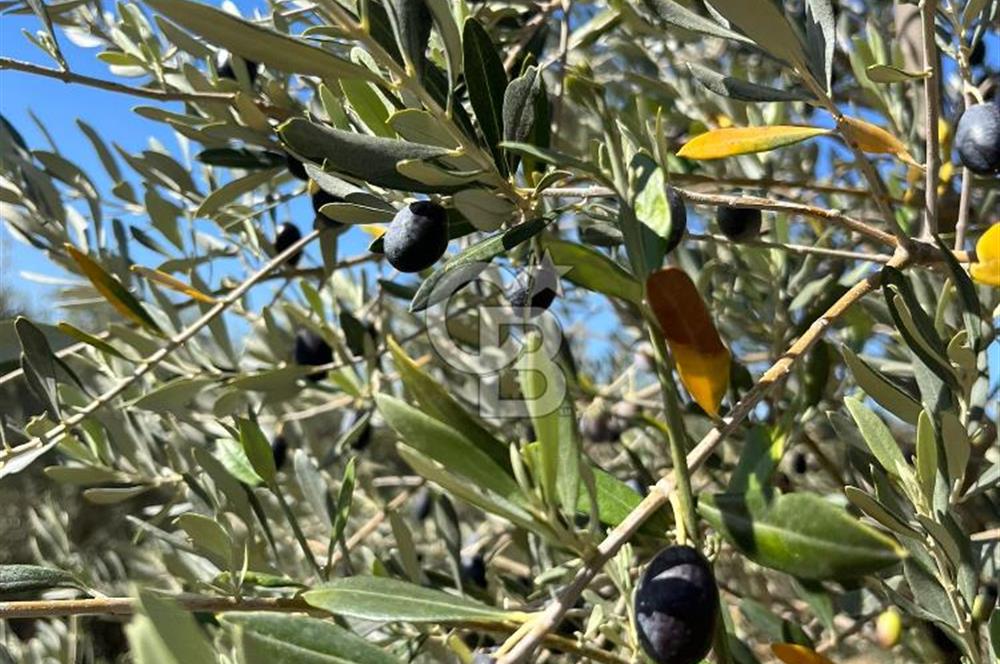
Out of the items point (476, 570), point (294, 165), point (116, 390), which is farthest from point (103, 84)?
point (476, 570)

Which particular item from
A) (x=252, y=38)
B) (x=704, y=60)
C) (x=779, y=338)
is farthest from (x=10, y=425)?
(x=704, y=60)

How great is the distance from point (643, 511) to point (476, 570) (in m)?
1.00

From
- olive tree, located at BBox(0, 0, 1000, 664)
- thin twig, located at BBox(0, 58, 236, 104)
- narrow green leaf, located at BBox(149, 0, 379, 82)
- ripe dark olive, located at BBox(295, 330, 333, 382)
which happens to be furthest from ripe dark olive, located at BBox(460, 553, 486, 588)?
narrow green leaf, located at BBox(149, 0, 379, 82)

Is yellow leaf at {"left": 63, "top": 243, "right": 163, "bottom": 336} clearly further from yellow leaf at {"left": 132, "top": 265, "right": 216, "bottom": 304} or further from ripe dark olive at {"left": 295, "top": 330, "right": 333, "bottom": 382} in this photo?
ripe dark olive at {"left": 295, "top": 330, "right": 333, "bottom": 382}

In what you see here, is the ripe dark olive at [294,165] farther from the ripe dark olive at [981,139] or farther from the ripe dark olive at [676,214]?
the ripe dark olive at [981,139]

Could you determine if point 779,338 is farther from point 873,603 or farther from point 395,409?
point 395,409

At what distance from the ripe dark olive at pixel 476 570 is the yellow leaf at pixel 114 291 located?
0.60 meters

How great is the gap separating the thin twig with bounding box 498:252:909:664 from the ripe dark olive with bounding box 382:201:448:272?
10.6 inches

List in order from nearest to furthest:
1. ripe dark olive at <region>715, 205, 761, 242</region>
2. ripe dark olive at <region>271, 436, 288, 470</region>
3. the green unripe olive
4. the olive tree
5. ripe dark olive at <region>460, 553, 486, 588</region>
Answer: the olive tree → ripe dark olive at <region>715, 205, 761, 242</region> → the green unripe olive → ripe dark olive at <region>460, 553, 486, 588</region> → ripe dark olive at <region>271, 436, 288, 470</region>

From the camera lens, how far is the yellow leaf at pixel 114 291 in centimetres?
117

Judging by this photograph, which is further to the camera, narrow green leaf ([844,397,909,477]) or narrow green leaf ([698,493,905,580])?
narrow green leaf ([844,397,909,477])

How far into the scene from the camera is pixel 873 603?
1227mm

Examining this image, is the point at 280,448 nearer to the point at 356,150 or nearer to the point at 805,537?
the point at 356,150

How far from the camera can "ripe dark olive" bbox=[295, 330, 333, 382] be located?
5.19 feet
